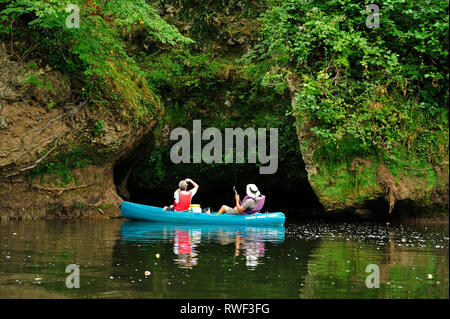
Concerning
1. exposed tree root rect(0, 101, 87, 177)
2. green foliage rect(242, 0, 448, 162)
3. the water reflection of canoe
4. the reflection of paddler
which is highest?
green foliage rect(242, 0, 448, 162)

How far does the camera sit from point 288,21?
Result: 755 inches

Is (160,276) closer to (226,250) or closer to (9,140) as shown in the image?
(226,250)

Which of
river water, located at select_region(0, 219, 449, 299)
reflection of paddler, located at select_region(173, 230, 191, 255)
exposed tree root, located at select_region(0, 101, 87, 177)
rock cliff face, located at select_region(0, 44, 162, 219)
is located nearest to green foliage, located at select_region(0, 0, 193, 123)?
rock cliff face, located at select_region(0, 44, 162, 219)

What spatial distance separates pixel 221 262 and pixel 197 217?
826 centimetres

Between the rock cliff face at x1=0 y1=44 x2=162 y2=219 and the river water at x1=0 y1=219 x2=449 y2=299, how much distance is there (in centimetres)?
297

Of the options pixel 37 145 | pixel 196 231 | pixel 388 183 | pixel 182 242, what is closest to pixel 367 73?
pixel 388 183

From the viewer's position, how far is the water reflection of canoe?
45.5 feet

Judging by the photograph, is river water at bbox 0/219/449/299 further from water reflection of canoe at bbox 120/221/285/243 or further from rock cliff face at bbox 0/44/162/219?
rock cliff face at bbox 0/44/162/219

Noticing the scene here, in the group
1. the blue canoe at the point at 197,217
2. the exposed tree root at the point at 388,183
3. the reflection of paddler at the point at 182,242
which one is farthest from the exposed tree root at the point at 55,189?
the exposed tree root at the point at 388,183

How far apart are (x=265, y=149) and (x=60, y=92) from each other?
7883 mm

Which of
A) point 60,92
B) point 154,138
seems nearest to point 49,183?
point 60,92

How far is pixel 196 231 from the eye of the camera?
15.6 m

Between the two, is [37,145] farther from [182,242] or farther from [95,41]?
[182,242]

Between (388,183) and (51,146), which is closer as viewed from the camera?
(388,183)
